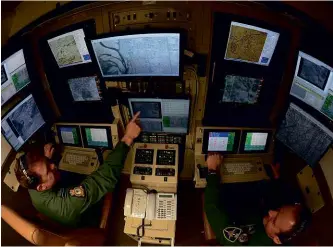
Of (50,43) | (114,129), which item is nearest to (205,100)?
(114,129)

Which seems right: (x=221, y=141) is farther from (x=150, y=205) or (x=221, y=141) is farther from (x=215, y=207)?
(x=150, y=205)

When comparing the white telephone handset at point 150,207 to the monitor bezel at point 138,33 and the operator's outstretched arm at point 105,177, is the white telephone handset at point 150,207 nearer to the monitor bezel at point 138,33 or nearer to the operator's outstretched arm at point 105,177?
the operator's outstretched arm at point 105,177

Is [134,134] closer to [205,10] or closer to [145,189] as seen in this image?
[145,189]

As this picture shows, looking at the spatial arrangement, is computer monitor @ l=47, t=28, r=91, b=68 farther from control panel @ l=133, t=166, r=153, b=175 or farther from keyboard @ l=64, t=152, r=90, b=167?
control panel @ l=133, t=166, r=153, b=175

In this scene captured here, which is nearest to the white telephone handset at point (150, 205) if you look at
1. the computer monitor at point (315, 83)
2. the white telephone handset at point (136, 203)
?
the white telephone handset at point (136, 203)

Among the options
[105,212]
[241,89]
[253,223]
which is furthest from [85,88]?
[253,223]

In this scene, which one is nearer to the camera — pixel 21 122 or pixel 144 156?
pixel 21 122

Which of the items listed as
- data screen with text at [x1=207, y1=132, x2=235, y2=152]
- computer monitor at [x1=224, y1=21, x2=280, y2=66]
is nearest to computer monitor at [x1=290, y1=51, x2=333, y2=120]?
computer monitor at [x1=224, y1=21, x2=280, y2=66]
